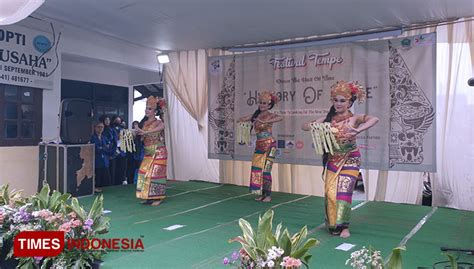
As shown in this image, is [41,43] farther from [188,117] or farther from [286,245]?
[286,245]

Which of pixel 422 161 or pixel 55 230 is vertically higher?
pixel 422 161

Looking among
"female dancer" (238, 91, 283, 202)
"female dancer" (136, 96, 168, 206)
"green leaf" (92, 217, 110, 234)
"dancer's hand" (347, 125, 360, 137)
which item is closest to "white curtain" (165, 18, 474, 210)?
"female dancer" (238, 91, 283, 202)

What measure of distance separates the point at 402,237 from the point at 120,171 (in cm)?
506

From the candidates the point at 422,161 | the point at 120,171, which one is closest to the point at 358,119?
the point at 422,161

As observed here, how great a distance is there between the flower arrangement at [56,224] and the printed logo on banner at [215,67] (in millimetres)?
4432

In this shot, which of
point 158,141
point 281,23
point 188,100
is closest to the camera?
point 158,141

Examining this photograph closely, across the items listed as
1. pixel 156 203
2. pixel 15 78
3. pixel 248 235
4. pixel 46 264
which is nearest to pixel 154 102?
pixel 156 203

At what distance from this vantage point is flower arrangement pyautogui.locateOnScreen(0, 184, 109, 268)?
2.75m

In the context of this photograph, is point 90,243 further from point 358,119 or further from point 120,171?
point 120,171

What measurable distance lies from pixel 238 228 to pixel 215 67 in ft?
12.5

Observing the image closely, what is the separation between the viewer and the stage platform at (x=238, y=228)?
317cm

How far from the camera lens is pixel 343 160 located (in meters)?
3.76

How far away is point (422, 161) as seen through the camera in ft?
17.6

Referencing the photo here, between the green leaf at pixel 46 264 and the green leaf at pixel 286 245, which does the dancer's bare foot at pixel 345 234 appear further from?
the green leaf at pixel 46 264
